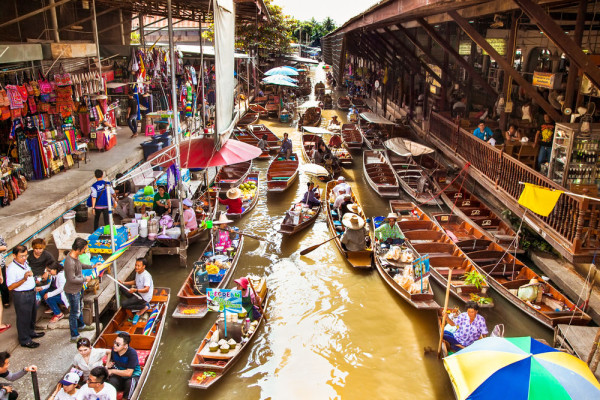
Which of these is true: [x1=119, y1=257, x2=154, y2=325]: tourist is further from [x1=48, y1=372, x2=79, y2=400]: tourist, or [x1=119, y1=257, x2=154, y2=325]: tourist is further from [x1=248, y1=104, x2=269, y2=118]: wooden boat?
[x1=248, y1=104, x2=269, y2=118]: wooden boat

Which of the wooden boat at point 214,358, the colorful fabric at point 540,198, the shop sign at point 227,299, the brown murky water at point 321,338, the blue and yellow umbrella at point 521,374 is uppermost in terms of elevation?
the colorful fabric at point 540,198

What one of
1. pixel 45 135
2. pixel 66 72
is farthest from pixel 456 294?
pixel 66 72

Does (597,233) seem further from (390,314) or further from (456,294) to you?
(390,314)

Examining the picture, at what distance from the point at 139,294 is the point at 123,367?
2.03 meters

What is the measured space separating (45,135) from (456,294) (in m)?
11.0

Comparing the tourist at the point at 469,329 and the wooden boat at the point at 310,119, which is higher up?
the wooden boat at the point at 310,119

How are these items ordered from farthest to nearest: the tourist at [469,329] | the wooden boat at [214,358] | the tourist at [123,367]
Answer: the tourist at [469,329] < the wooden boat at [214,358] < the tourist at [123,367]

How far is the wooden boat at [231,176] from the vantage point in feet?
54.3

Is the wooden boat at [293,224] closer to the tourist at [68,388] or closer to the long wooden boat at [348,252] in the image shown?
the long wooden boat at [348,252]

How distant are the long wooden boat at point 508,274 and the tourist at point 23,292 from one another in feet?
28.3

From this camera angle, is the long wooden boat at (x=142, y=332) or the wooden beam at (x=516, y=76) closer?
the long wooden boat at (x=142, y=332)

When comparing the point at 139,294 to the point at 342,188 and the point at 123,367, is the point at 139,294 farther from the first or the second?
the point at 342,188

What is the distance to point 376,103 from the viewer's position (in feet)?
105

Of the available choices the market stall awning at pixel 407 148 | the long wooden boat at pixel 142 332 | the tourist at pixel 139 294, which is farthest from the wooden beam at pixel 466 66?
the tourist at pixel 139 294
